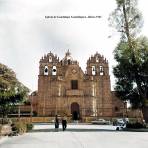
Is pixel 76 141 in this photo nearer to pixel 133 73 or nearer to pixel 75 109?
pixel 133 73

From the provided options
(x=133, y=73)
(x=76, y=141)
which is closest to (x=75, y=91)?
(x=133, y=73)

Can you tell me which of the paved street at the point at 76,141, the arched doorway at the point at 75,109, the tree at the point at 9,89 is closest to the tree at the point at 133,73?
the tree at the point at 9,89

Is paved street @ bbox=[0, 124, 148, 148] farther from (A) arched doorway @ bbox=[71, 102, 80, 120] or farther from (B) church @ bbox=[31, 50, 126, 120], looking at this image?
(A) arched doorway @ bbox=[71, 102, 80, 120]

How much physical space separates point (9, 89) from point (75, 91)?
133ft

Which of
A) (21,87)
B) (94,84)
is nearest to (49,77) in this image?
(94,84)

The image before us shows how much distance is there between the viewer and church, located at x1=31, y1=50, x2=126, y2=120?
2527 inches

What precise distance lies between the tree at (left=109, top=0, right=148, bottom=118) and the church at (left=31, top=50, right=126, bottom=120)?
28.5m

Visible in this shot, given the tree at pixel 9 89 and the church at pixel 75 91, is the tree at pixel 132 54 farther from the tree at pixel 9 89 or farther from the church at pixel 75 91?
the church at pixel 75 91

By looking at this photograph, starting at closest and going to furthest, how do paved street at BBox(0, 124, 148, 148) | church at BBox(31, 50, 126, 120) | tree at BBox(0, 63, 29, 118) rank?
paved street at BBox(0, 124, 148, 148)
tree at BBox(0, 63, 29, 118)
church at BBox(31, 50, 126, 120)

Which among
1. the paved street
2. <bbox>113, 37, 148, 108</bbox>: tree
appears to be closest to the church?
<bbox>113, 37, 148, 108</bbox>: tree

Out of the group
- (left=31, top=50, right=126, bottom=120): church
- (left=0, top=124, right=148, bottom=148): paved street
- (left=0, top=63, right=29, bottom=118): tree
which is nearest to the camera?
(left=0, top=124, right=148, bottom=148): paved street

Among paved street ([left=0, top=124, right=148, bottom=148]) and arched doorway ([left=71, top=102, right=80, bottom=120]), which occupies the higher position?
arched doorway ([left=71, top=102, right=80, bottom=120])

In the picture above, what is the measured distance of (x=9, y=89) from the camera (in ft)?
85.9

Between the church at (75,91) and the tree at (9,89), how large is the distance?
3504 centimetres
